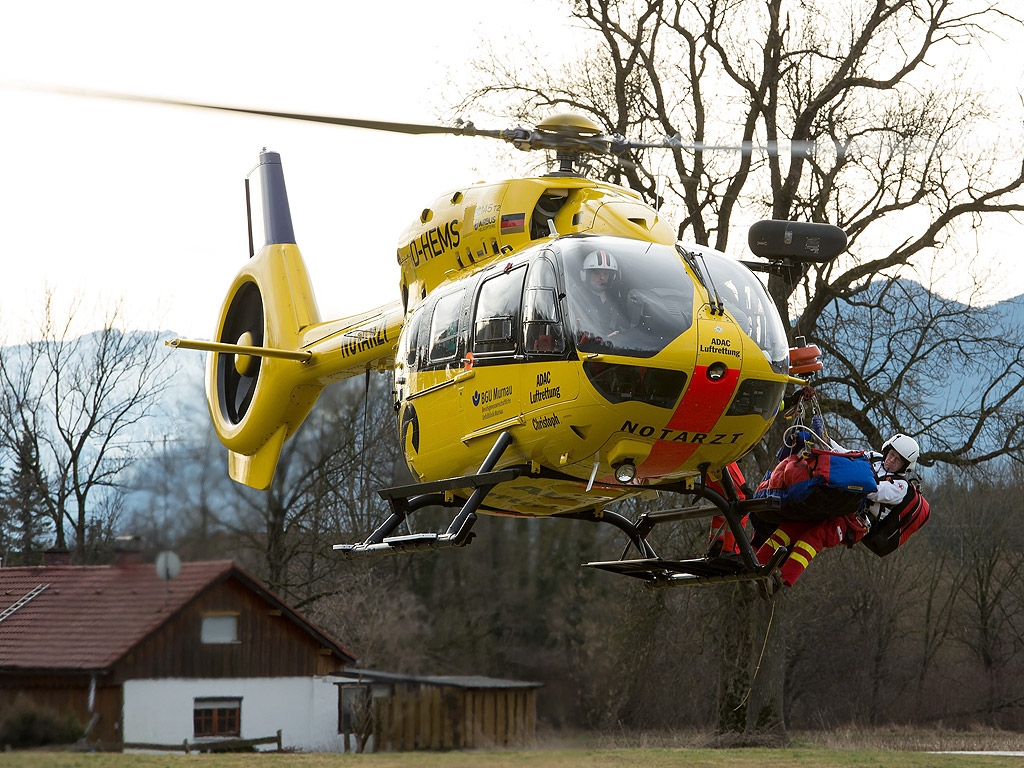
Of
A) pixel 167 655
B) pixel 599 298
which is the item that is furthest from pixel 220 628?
pixel 599 298

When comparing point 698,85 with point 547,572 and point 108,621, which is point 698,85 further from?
point 108,621

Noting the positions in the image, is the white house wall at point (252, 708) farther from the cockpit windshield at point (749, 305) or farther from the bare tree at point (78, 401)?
the cockpit windshield at point (749, 305)

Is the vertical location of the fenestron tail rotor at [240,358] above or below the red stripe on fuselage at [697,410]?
above

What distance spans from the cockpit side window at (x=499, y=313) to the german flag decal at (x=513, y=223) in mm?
759

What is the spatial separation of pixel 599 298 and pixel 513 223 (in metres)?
1.72

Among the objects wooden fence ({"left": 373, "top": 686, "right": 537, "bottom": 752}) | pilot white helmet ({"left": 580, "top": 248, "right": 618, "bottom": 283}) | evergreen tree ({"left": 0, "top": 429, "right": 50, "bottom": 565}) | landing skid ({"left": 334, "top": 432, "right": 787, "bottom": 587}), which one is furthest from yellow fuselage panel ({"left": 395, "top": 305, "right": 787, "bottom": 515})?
evergreen tree ({"left": 0, "top": 429, "right": 50, "bottom": 565})

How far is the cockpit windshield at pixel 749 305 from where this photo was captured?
793cm

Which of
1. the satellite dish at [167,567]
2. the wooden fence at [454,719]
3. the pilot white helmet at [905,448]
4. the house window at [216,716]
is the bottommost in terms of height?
the house window at [216,716]

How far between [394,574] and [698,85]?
10.7 metres

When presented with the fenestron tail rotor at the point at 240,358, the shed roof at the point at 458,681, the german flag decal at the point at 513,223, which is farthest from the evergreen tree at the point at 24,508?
the german flag decal at the point at 513,223

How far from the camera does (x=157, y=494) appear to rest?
42.0ft

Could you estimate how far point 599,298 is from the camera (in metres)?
7.66

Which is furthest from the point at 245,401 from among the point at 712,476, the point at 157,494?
the point at 712,476

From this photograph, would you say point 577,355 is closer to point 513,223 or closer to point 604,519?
point 513,223
